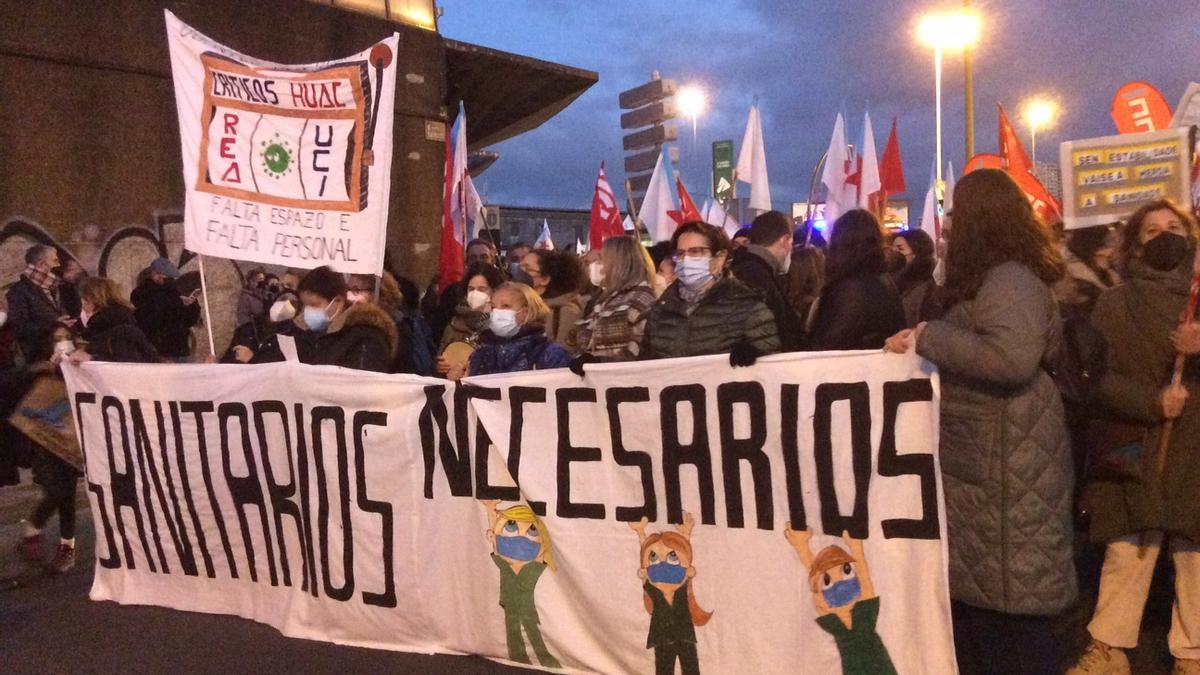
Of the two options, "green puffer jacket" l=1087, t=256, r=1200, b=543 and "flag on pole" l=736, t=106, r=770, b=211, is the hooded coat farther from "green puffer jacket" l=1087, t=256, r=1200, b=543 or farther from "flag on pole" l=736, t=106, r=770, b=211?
"flag on pole" l=736, t=106, r=770, b=211

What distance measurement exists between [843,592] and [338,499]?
2304 millimetres

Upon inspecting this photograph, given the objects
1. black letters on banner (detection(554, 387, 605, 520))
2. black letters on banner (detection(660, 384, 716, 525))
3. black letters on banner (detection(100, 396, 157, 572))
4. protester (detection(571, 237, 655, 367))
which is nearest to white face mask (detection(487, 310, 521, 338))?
protester (detection(571, 237, 655, 367))

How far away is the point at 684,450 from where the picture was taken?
367 centimetres

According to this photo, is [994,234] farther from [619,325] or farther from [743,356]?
[619,325]

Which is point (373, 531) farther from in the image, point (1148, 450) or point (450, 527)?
point (1148, 450)

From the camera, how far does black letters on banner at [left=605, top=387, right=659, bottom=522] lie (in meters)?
3.74

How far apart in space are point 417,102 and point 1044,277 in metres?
12.5

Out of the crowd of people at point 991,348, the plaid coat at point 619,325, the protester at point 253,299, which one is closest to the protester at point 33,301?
the protester at point 253,299

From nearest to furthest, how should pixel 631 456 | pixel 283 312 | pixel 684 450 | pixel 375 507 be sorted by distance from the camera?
pixel 684 450, pixel 631 456, pixel 375 507, pixel 283 312

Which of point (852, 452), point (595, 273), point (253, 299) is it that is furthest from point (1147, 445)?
point (253, 299)

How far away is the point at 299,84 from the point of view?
5246mm

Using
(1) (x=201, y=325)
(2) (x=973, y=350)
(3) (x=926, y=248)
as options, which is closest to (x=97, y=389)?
(2) (x=973, y=350)

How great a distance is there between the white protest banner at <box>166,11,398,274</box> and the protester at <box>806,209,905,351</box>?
238 cm

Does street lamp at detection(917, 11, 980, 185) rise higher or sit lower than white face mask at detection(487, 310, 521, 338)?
higher
